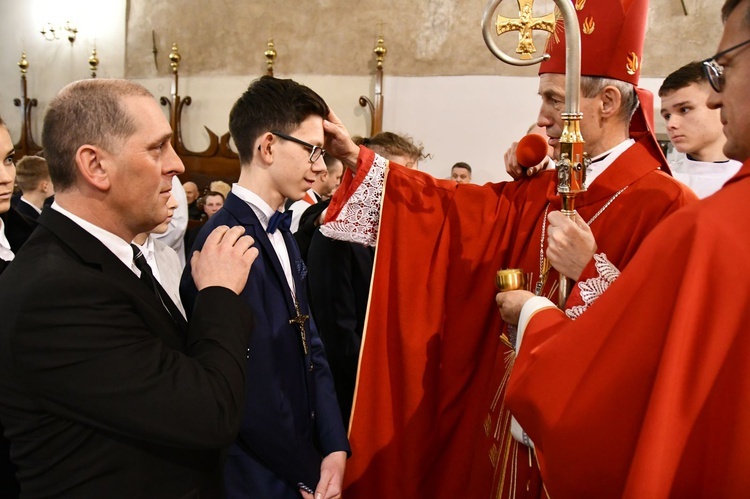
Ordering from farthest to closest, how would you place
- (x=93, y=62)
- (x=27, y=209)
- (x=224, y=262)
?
1. (x=93, y=62)
2. (x=27, y=209)
3. (x=224, y=262)

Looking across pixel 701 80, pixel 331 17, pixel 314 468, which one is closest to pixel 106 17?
pixel 331 17

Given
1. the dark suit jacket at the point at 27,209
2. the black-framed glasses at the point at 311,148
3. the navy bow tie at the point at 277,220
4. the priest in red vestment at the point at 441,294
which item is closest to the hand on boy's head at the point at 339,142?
the priest in red vestment at the point at 441,294

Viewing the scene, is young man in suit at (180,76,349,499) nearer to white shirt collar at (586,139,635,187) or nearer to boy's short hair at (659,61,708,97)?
white shirt collar at (586,139,635,187)

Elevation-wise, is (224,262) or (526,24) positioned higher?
(526,24)

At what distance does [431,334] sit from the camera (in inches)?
92.0

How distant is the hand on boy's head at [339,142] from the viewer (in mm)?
2363

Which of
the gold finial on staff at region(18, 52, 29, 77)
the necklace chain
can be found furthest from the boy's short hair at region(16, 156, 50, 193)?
the gold finial on staff at region(18, 52, 29, 77)

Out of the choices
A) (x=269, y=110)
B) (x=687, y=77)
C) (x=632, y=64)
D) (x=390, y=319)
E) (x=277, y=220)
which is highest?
(x=687, y=77)

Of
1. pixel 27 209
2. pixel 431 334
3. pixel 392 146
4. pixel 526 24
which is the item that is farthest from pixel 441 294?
pixel 27 209

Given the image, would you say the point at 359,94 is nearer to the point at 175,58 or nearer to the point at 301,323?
the point at 175,58

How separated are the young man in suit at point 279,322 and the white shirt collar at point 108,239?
420 mm

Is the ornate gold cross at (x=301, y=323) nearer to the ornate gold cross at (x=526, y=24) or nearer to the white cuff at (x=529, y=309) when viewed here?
the white cuff at (x=529, y=309)

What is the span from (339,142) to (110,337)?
51.6 inches

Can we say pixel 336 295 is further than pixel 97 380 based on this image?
Yes
